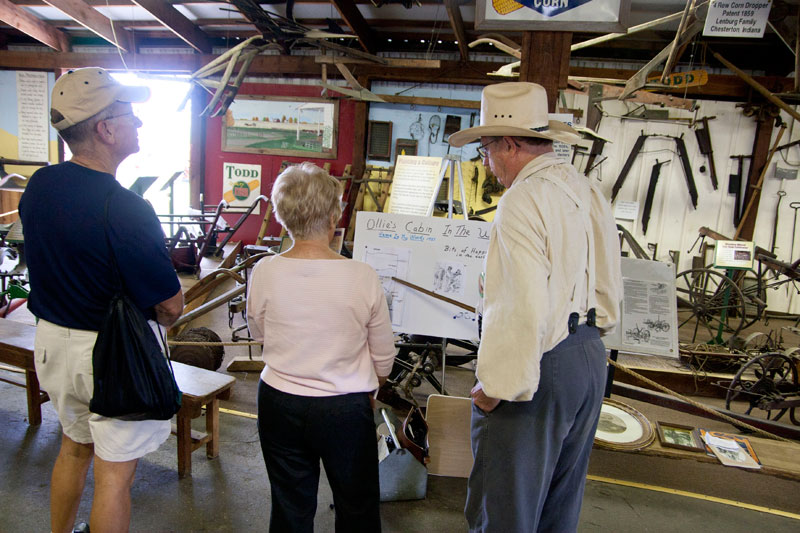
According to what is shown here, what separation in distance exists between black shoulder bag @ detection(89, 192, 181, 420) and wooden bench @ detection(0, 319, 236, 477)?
3.01 feet

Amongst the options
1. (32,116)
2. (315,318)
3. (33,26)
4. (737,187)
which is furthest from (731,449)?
(32,116)

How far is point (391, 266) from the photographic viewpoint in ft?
9.04

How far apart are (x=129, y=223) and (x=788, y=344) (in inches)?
259

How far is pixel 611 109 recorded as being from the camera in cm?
746

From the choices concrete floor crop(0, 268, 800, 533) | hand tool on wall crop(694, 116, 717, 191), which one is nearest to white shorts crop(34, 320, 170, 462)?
concrete floor crop(0, 268, 800, 533)

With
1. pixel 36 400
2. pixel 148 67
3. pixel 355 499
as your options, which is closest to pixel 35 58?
pixel 148 67

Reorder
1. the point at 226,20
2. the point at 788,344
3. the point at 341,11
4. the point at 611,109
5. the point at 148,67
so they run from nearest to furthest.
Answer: the point at 788,344
the point at 341,11
the point at 611,109
the point at 226,20
the point at 148,67

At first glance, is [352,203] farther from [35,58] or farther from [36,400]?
[35,58]

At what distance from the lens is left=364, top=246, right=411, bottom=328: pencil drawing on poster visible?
2.75m

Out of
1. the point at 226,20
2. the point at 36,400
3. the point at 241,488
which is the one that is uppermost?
the point at 226,20

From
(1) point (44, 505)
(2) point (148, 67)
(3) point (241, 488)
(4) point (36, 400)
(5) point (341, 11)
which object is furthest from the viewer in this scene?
(2) point (148, 67)

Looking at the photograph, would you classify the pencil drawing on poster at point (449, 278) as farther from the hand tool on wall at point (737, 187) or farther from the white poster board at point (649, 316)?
the hand tool on wall at point (737, 187)

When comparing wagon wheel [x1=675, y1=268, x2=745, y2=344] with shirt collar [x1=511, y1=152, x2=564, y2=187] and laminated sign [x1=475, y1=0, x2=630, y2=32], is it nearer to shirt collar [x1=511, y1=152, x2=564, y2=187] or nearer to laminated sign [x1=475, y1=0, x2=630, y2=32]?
laminated sign [x1=475, y1=0, x2=630, y2=32]

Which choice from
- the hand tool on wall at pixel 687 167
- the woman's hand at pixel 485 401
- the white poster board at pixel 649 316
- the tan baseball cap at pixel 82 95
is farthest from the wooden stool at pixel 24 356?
the hand tool on wall at pixel 687 167
